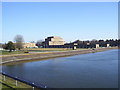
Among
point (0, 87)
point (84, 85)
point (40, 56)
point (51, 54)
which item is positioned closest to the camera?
point (0, 87)

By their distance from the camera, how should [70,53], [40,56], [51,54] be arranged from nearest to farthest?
[40,56] → [51,54] → [70,53]

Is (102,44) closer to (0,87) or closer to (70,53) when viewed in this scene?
(70,53)

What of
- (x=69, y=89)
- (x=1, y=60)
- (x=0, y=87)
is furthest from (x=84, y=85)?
(x=1, y=60)

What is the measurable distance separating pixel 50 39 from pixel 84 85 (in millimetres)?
102567

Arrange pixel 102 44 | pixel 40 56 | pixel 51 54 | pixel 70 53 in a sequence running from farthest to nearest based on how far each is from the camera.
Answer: pixel 102 44 → pixel 70 53 → pixel 51 54 → pixel 40 56

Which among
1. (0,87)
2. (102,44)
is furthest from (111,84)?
(102,44)

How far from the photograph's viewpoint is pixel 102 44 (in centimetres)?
11044

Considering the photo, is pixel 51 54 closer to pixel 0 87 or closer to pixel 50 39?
pixel 0 87

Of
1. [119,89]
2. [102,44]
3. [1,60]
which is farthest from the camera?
[102,44]

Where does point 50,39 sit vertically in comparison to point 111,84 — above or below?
above

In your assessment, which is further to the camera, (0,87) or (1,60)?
(1,60)

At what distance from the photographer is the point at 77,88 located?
36.8 ft

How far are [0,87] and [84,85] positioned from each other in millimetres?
5857

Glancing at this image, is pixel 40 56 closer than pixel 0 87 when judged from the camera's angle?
No
